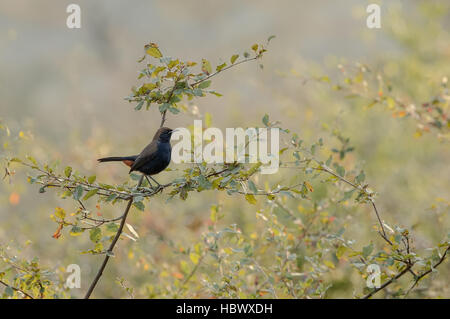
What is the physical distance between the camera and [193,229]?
6.98 metres

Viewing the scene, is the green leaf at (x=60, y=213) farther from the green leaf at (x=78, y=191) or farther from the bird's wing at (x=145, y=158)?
the bird's wing at (x=145, y=158)

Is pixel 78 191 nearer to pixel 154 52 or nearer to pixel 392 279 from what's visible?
pixel 154 52

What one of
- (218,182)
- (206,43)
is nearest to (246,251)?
(218,182)

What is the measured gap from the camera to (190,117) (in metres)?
4.77

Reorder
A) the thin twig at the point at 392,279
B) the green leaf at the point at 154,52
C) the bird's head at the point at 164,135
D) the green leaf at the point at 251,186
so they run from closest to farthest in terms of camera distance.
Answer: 1. the green leaf at the point at 251,186
2. the green leaf at the point at 154,52
3. the thin twig at the point at 392,279
4. the bird's head at the point at 164,135

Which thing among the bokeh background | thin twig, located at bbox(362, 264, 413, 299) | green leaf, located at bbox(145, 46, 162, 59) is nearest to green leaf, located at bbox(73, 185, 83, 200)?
the bokeh background

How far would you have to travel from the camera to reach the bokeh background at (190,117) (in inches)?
262

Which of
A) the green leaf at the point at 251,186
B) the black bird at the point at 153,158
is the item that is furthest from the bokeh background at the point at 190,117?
the green leaf at the point at 251,186

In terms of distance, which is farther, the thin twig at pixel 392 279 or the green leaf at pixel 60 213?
the thin twig at pixel 392 279

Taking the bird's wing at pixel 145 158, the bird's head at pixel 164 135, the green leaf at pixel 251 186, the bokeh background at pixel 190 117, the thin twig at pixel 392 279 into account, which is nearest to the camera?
the green leaf at pixel 251 186

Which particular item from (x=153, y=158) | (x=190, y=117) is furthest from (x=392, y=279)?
(x=190, y=117)

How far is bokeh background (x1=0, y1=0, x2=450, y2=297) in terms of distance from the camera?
6652 millimetres
